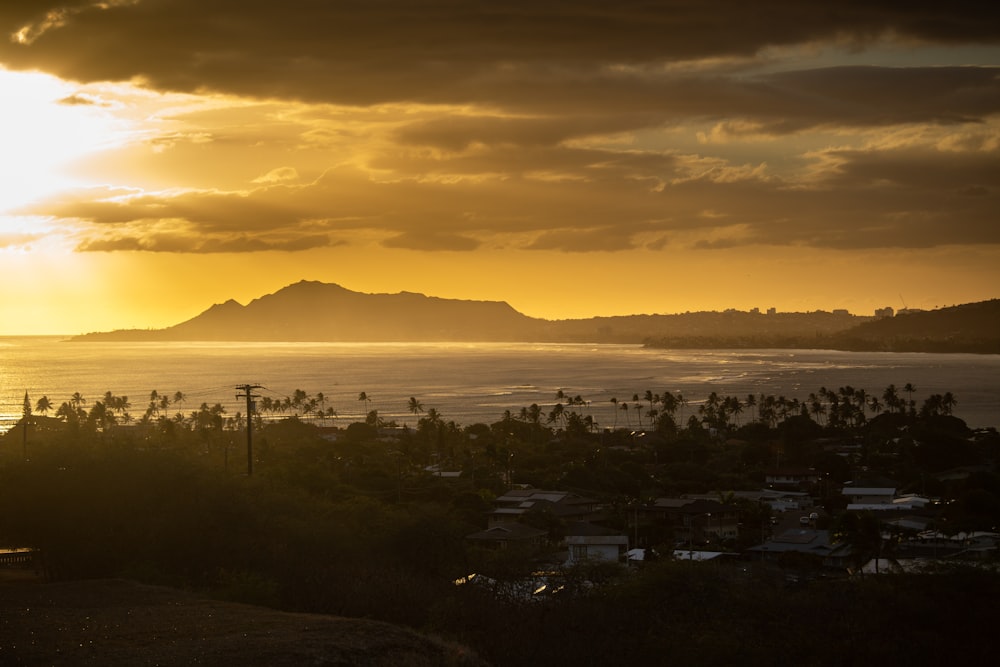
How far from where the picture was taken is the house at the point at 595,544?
31356 millimetres

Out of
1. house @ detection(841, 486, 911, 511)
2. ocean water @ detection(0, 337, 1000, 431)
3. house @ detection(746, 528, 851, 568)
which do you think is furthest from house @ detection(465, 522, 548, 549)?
ocean water @ detection(0, 337, 1000, 431)

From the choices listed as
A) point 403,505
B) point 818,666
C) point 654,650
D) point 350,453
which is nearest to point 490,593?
point 654,650

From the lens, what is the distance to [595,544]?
3281 cm

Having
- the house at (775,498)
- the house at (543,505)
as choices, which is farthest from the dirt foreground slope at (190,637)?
the house at (775,498)

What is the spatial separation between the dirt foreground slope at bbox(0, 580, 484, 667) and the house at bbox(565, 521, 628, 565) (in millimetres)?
14183

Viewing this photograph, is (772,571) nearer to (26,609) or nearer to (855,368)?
(26,609)

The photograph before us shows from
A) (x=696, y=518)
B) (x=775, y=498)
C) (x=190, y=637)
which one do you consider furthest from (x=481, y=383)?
(x=190, y=637)

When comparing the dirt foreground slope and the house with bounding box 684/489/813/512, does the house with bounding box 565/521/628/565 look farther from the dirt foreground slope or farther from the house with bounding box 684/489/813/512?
the dirt foreground slope

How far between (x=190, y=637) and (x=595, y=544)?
1952cm

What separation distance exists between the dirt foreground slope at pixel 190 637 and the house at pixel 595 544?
14.2 metres

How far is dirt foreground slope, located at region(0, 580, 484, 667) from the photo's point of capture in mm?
13773

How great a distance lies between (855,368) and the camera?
7111 inches

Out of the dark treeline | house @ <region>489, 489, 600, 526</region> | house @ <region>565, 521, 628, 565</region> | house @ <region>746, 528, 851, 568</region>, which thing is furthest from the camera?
house @ <region>489, 489, 600, 526</region>

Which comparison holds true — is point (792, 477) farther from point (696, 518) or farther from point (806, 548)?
point (806, 548)
